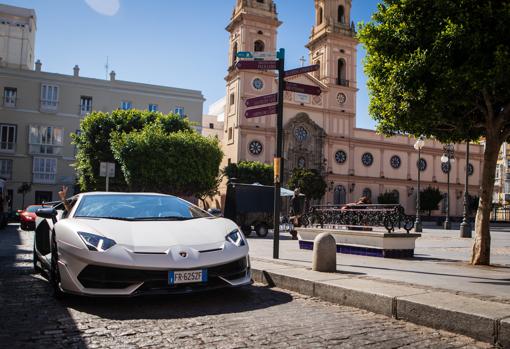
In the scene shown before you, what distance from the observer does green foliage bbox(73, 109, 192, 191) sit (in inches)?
1214

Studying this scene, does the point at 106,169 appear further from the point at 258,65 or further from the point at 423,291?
the point at 423,291

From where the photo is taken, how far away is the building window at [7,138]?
40281 mm

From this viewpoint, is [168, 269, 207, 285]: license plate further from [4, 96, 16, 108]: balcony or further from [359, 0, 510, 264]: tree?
[4, 96, 16, 108]: balcony

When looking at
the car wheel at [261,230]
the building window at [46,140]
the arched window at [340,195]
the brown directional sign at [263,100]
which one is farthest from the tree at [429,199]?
the brown directional sign at [263,100]

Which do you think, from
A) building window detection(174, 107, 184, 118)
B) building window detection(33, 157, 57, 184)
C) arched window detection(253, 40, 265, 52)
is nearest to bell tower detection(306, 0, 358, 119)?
arched window detection(253, 40, 265, 52)

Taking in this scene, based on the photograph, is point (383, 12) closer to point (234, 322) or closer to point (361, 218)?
point (361, 218)

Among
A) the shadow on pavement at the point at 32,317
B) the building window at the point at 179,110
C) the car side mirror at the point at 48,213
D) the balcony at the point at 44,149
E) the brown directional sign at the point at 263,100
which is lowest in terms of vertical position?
the shadow on pavement at the point at 32,317

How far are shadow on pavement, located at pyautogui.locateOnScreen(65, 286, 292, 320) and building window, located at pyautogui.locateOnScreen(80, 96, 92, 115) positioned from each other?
41818mm

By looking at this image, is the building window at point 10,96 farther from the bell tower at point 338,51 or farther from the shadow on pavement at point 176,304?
the shadow on pavement at point 176,304

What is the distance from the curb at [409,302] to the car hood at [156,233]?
1336mm

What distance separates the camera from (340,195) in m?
54.6

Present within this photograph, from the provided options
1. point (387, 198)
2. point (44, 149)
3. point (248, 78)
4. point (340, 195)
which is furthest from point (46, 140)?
point (387, 198)

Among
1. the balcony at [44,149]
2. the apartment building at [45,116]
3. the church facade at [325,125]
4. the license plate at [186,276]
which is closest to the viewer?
the license plate at [186,276]

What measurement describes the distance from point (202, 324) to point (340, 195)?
5165cm
